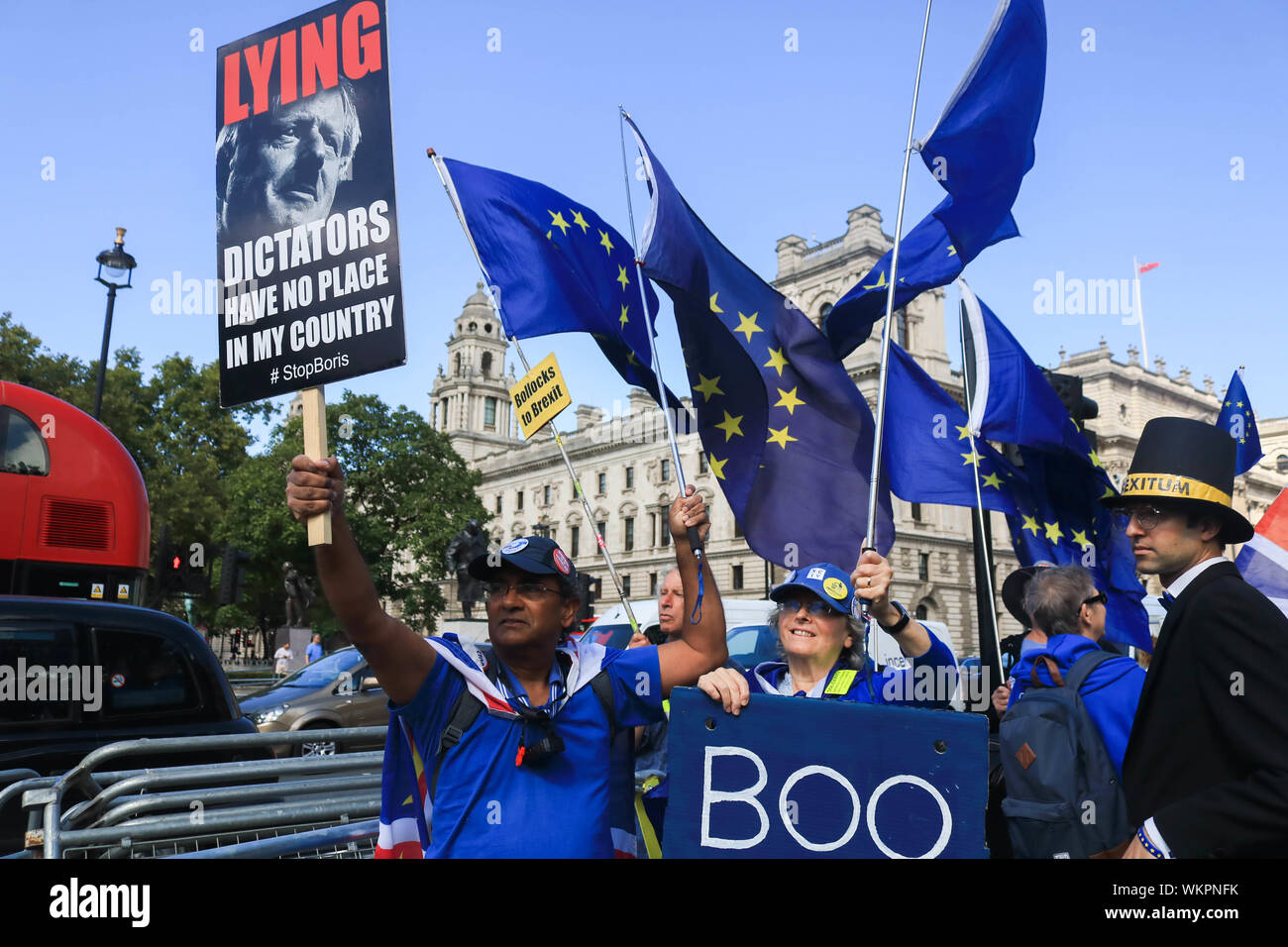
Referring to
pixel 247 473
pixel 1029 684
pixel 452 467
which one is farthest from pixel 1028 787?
pixel 452 467

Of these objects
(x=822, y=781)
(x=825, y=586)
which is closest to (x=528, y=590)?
(x=822, y=781)

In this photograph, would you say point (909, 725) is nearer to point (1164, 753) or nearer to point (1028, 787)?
point (1164, 753)

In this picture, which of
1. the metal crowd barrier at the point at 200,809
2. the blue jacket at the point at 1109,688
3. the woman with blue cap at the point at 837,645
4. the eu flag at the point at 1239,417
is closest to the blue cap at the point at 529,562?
the woman with blue cap at the point at 837,645

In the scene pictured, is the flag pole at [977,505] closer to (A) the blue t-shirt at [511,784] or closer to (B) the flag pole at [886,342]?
(B) the flag pole at [886,342]

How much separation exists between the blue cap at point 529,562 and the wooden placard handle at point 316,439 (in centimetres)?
44

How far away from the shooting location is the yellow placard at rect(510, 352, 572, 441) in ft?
20.4

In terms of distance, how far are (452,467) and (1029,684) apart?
149ft

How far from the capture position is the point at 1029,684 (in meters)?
3.75

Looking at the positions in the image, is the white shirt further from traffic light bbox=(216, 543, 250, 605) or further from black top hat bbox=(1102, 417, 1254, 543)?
traffic light bbox=(216, 543, 250, 605)

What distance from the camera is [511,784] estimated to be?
260 centimetres

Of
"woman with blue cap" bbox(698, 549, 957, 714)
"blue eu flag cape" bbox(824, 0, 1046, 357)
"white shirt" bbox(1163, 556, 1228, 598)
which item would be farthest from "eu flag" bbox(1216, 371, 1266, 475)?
"white shirt" bbox(1163, 556, 1228, 598)

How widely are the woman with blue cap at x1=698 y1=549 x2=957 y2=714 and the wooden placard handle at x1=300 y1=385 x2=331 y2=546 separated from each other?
5.22ft

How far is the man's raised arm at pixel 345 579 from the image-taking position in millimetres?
2396
